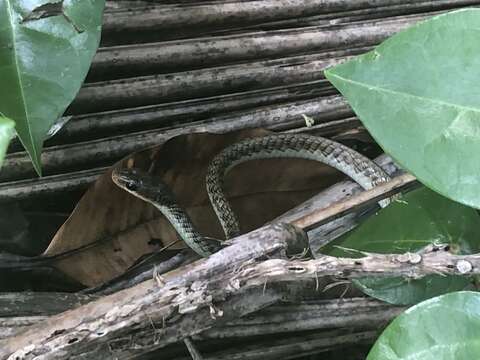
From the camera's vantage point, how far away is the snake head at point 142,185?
1473mm

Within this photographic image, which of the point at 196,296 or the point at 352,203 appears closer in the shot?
the point at 196,296

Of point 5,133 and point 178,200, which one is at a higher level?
point 5,133

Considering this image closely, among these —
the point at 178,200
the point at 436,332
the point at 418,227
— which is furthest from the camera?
the point at 178,200

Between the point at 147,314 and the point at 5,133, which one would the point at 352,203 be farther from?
the point at 5,133

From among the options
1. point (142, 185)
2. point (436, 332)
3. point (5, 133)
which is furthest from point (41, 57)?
point (436, 332)

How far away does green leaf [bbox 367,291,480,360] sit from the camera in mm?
858

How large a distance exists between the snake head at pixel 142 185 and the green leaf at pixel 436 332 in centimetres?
74

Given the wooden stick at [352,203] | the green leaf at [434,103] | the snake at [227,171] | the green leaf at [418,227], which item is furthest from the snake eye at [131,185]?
the green leaf at [434,103]

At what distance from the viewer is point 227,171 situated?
163cm

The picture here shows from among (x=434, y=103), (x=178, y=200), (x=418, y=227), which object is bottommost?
(x=178, y=200)

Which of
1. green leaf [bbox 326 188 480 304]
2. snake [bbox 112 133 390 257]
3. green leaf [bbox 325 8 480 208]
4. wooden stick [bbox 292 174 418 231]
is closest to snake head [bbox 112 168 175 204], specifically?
snake [bbox 112 133 390 257]

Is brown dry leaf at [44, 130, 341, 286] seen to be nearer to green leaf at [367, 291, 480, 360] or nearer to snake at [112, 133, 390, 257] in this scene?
snake at [112, 133, 390, 257]

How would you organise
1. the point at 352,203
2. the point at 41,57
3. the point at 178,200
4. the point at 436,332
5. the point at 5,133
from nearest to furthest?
the point at 5,133
the point at 436,332
the point at 41,57
the point at 352,203
the point at 178,200

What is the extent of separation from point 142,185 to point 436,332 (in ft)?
2.55
